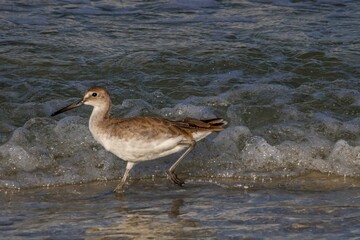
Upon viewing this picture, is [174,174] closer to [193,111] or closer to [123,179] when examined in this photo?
[123,179]

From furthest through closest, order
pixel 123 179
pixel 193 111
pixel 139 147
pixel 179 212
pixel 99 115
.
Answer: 1. pixel 193 111
2. pixel 99 115
3. pixel 123 179
4. pixel 139 147
5. pixel 179 212

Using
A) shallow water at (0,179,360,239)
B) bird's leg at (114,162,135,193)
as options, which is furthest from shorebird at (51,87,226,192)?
shallow water at (0,179,360,239)

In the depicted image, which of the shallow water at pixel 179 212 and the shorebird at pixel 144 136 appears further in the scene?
the shorebird at pixel 144 136

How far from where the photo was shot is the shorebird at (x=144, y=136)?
7750 millimetres

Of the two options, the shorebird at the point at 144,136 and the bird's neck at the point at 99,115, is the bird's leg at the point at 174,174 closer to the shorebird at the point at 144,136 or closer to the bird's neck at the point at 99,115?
the shorebird at the point at 144,136

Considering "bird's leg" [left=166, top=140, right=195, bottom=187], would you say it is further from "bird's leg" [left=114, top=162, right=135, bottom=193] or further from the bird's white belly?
"bird's leg" [left=114, top=162, right=135, bottom=193]

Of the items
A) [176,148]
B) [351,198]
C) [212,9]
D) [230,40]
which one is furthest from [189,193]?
[212,9]

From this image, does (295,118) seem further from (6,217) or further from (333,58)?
(6,217)

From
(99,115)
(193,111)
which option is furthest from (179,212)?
(193,111)

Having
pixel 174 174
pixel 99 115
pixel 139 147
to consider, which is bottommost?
pixel 174 174

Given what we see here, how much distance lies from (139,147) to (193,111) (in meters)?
2.33

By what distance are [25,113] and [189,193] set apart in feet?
9.34

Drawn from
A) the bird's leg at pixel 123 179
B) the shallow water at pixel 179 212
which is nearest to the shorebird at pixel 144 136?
the bird's leg at pixel 123 179

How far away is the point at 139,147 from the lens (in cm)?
774
